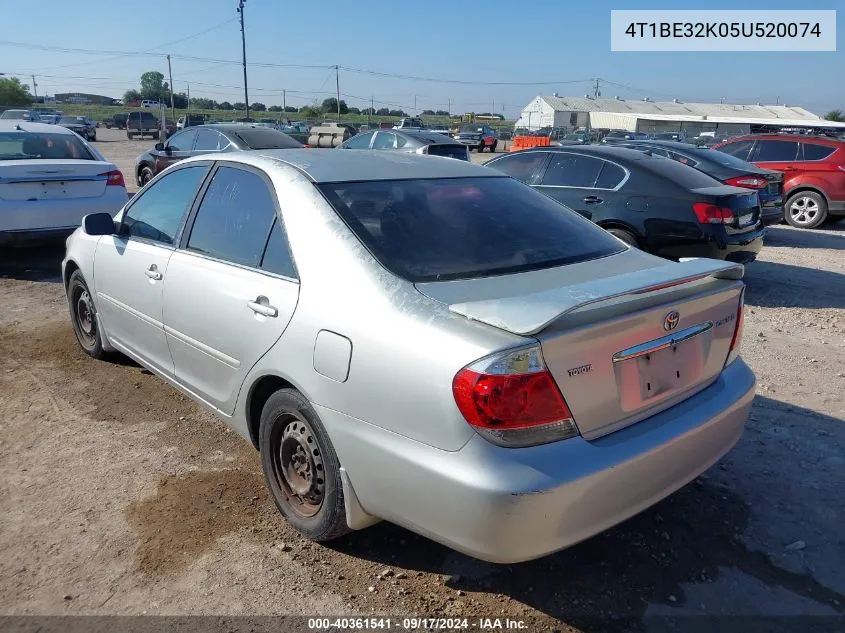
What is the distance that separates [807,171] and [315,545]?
12571mm

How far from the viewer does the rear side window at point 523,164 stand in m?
8.29

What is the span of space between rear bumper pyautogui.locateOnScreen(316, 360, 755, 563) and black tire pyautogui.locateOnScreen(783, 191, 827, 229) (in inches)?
463

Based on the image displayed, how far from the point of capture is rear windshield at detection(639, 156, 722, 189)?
7180 mm

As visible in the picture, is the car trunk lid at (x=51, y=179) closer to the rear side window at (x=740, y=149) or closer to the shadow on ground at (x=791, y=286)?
the shadow on ground at (x=791, y=286)

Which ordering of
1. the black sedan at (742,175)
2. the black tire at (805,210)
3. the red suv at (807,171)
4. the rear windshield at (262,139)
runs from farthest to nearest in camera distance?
the rear windshield at (262,139)
the black tire at (805,210)
the red suv at (807,171)
the black sedan at (742,175)

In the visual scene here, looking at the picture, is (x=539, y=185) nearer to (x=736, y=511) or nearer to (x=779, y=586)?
(x=736, y=511)

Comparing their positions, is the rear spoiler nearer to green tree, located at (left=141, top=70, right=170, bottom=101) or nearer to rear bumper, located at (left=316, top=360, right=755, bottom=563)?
rear bumper, located at (left=316, top=360, right=755, bottom=563)

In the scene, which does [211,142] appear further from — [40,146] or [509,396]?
[509,396]

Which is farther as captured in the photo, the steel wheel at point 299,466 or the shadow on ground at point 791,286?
the shadow on ground at point 791,286

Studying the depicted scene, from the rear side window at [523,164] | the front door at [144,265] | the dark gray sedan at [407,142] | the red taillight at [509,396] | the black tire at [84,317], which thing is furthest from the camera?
the dark gray sedan at [407,142]

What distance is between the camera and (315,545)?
2928mm

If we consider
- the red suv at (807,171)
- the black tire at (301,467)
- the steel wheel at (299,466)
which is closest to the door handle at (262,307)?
the black tire at (301,467)

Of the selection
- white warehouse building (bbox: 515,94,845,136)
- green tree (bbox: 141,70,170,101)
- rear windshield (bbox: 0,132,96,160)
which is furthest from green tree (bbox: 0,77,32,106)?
rear windshield (bbox: 0,132,96,160)

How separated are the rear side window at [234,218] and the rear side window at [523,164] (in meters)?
5.29
